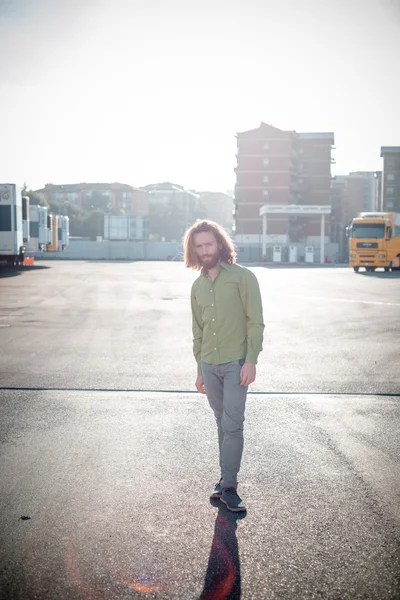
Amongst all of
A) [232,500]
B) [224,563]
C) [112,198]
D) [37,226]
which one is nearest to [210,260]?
[232,500]

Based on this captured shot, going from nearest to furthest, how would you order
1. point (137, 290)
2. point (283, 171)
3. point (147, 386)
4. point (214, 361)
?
point (214, 361) → point (147, 386) → point (137, 290) → point (283, 171)

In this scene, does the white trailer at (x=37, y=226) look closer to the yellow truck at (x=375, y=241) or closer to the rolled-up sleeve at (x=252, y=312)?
the yellow truck at (x=375, y=241)

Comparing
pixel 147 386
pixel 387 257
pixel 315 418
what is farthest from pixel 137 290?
pixel 387 257

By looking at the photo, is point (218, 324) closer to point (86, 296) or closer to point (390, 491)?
point (390, 491)

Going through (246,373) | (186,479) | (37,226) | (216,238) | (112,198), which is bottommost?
(186,479)

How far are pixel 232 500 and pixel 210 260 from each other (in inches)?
55.5

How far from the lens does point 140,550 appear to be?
10.5ft

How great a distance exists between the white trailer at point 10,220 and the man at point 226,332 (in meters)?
26.1

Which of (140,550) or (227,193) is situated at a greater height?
(227,193)

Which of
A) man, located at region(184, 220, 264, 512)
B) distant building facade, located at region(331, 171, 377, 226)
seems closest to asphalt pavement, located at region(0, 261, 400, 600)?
man, located at region(184, 220, 264, 512)

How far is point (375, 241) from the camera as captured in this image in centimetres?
3778

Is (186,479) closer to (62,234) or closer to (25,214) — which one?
(25,214)

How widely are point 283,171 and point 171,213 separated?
3068cm

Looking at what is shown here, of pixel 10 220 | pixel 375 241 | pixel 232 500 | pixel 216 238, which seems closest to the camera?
pixel 232 500
